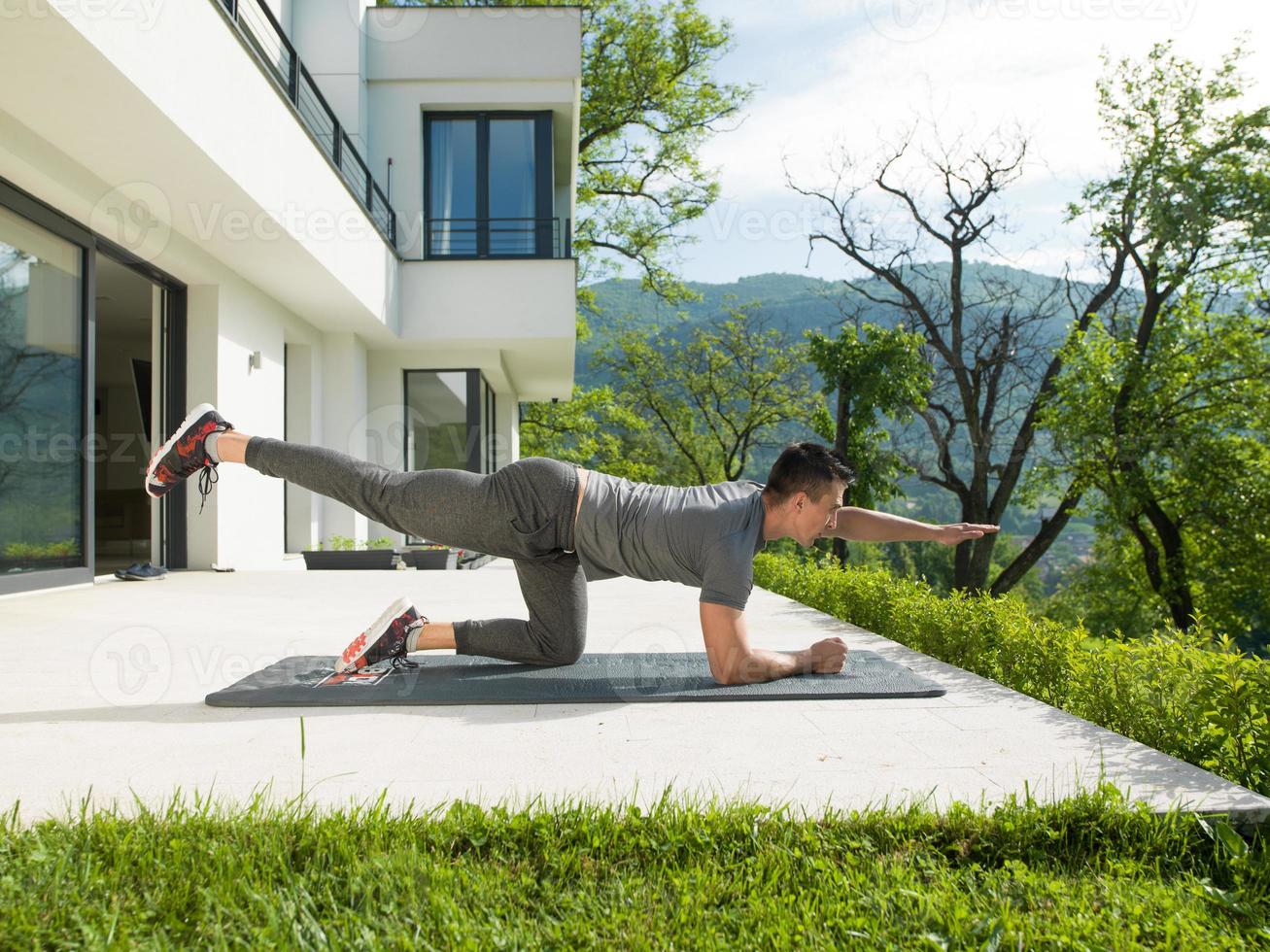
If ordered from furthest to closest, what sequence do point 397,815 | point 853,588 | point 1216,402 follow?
point 1216,402 < point 853,588 < point 397,815

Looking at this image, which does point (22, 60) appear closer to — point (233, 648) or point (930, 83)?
point (233, 648)

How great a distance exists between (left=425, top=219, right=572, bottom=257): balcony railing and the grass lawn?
35.2 ft

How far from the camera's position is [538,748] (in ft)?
8.14

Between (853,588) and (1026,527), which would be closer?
(853,588)

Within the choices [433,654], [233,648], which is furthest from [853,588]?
[233,648]

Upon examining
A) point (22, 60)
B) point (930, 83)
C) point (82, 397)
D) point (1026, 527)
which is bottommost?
point (1026, 527)

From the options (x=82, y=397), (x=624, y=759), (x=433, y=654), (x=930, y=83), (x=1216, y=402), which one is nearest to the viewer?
(x=624, y=759)

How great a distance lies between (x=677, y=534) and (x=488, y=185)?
10.4 meters

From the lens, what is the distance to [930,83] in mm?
18000

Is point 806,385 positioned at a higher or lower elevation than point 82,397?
higher

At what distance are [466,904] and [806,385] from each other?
87.8 feet

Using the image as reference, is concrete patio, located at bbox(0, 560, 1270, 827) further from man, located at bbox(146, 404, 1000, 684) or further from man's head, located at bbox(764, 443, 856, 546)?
man's head, located at bbox(764, 443, 856, 546)

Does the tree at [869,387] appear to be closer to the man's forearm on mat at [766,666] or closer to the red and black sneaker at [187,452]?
the man's forearm on mat at [766,666]

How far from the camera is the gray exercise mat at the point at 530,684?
3020 mm
